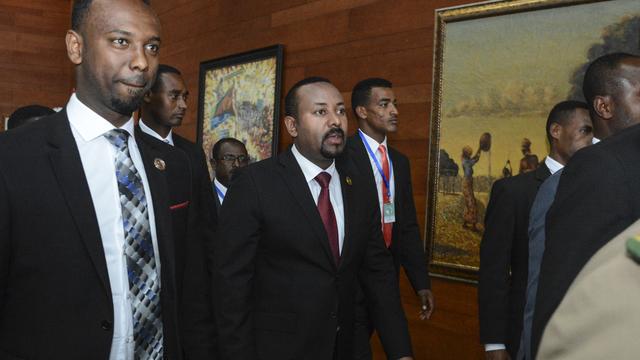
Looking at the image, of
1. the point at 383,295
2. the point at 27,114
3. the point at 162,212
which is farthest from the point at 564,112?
the point at 27,114

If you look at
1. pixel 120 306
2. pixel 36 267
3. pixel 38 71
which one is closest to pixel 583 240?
pixel 120 306

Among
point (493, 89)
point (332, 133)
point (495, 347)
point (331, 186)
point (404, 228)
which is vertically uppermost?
point (493, 89)

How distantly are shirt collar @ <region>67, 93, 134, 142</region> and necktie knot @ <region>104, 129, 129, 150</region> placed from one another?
0.01 meters

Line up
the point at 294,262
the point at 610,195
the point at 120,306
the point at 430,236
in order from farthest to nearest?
the point at 430,236 < the point at 294,262 < the point at 120,306 < the point at 610,195

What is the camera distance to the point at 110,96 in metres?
1.72

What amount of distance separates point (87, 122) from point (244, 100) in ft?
15.6

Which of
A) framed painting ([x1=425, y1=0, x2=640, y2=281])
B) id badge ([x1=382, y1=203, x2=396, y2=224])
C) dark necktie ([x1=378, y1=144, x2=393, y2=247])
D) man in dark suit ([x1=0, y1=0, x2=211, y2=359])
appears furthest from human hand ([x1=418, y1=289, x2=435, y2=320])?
man in dark suit ([x1=0, y1=0, x2=211, y2=359])

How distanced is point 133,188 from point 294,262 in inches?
40.0

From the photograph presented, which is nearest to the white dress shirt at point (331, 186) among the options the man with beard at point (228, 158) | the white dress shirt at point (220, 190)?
the white dress shirt at point (220, 190)

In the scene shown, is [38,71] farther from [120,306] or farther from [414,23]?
[120,306]

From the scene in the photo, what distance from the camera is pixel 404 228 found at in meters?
4.00

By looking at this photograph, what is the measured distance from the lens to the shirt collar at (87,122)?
173cm

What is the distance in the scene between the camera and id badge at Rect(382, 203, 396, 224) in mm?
3895

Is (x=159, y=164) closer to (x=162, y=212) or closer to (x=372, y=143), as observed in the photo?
(x=162, y=212)
